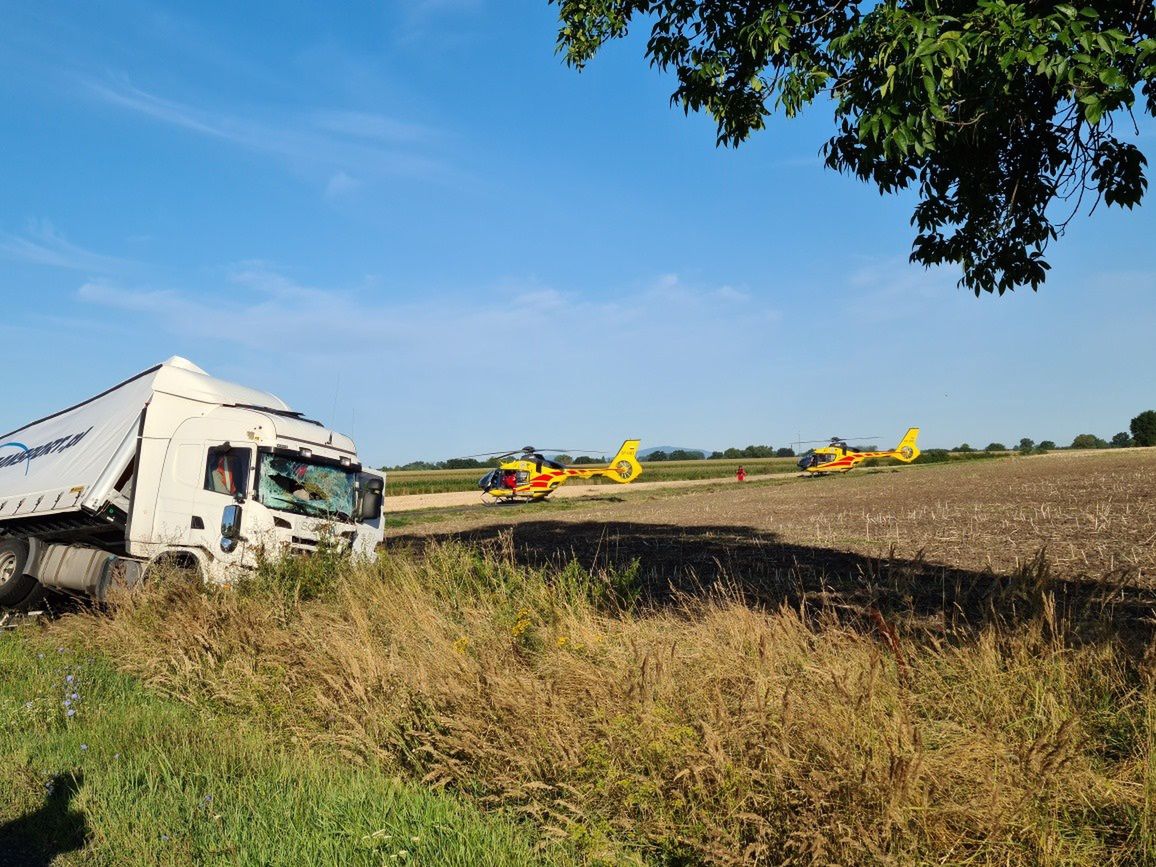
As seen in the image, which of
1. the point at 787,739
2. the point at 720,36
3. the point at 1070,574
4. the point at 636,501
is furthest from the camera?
the point at 636,501

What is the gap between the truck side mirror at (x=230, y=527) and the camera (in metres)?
12.4

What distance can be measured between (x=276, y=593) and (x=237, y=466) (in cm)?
384

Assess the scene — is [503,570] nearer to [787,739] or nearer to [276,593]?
[276,593]

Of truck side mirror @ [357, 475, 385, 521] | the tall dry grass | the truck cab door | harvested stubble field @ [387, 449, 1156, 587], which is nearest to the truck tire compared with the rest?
the truck cab door

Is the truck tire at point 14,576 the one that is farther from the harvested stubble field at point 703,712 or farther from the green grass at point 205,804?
the green grass at point 205,804

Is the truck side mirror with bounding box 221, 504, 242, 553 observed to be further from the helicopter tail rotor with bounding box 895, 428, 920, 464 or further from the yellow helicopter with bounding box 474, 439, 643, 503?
the helicopter tail rotor with bounding box 895, 428, 920, 464

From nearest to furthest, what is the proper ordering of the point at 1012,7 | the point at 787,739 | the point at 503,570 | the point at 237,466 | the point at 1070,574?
the point at 787,739 < the point at 1012,7 < the point at 503,570 < the point at 1070,574 < the point at 237,466

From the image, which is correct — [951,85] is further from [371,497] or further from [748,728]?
[371,497]

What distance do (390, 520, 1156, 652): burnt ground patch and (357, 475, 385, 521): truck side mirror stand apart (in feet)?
4.19

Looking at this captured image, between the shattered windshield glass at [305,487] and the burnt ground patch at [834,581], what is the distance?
1864 mm

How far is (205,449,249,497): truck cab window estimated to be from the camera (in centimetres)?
1277

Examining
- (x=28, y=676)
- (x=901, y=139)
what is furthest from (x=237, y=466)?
(x=901, y=139)

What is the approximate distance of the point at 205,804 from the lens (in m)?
5.03

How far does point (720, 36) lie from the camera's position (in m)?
8.47
